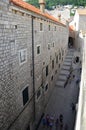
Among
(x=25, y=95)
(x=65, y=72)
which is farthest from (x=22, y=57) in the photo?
(x=65, y=72)

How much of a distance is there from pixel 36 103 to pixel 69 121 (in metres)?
4.13

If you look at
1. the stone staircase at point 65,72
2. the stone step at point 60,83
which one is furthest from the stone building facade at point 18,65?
the stone staircase at point 65,72

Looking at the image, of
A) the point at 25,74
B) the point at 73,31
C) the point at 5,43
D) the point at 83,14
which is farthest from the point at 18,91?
the point at 73,31

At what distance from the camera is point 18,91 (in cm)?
921

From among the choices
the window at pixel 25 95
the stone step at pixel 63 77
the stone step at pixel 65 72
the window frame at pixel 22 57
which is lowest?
the stone step at pixel 63 77

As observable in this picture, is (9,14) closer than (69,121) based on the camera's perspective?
Yes

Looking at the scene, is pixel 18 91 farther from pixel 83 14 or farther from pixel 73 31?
pixel 73 31

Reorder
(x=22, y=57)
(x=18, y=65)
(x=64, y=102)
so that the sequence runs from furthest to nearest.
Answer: (x=64, y=102), (x=22, y=57), (x=18, y=65)

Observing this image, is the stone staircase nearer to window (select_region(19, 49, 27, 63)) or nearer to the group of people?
the group of people

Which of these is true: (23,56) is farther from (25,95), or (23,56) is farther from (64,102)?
(64,102)

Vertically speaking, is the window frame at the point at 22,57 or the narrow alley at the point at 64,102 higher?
the window frame at the point at 22,57

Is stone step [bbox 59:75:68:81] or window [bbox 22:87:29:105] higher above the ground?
window [bbox 22:87:29:105]

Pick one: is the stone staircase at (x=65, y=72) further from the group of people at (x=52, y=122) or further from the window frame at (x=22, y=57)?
the window frame at (x=22, y=57)

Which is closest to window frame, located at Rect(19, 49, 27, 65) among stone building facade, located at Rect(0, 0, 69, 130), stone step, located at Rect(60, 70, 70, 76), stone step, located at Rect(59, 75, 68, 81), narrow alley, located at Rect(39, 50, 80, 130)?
stone building facade, located at Rect(0, 0, 69, 130)
